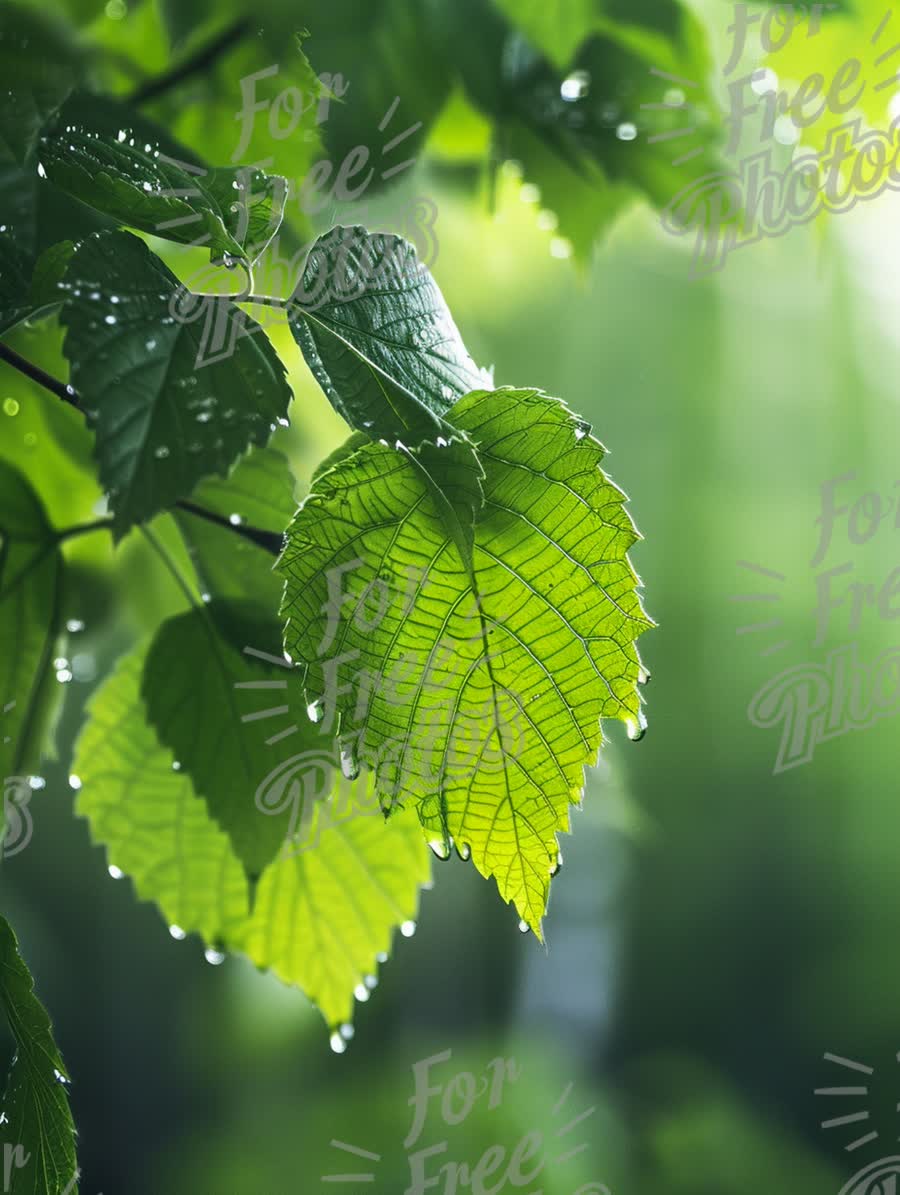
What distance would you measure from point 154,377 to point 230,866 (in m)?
0.13

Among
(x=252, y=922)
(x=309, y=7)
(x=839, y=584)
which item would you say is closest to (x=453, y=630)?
(x=252, y=922)

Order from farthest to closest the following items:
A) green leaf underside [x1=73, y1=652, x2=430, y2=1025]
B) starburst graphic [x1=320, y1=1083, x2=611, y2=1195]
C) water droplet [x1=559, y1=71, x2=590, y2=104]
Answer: starburst graphic [x1=320, y1=1083, x2=611, y2=1195] → water droplet [x1=559, y1=71, x2=590, y2=104] → green leaf underside [x1=73, y1=652, x2=430, y2=1025]

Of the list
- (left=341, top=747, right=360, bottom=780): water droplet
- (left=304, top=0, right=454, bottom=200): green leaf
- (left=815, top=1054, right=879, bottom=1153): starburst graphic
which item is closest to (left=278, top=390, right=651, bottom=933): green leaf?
(left=341, top=747, right=360, bottom=780): water droplet

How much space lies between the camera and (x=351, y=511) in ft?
0.45

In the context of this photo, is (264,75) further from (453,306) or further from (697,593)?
(697,593)

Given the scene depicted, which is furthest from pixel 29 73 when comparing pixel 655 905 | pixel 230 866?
pixel 655 905

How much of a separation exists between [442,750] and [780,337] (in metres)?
1.66

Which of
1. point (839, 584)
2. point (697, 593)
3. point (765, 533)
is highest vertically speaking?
point (765, 533)

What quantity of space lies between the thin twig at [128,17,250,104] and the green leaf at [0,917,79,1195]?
0.76 feet

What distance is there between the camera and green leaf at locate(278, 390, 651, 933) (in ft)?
0.44

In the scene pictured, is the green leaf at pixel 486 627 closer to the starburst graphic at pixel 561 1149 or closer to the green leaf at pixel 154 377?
the green leaf at pixel 154 377

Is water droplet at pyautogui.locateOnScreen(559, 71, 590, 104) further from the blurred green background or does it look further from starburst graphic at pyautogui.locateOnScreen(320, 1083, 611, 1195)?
starburst graphic at pyautogui.locateOnScreen(320, 1083, 611, 1195)

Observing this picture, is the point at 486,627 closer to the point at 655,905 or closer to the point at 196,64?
the point at 196,64

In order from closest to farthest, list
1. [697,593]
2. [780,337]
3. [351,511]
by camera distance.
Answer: [351,511]
[780,337]
[697,593]
